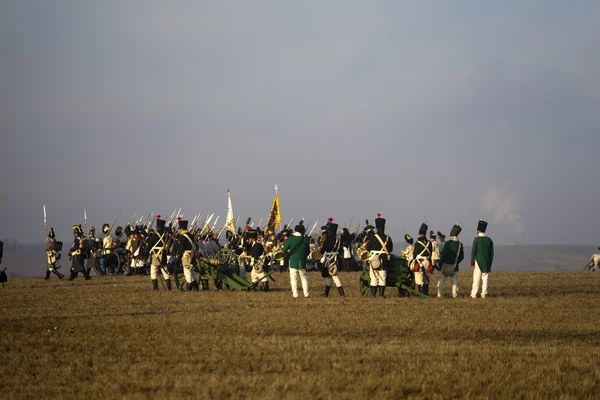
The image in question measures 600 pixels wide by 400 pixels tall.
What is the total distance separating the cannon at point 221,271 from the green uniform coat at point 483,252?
523 cm

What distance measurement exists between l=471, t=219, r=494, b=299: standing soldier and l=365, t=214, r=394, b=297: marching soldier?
1.93m

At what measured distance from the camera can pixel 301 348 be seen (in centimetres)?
1123

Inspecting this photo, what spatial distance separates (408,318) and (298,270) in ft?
18.5

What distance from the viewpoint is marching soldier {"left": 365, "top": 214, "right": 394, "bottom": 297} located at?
1962cm

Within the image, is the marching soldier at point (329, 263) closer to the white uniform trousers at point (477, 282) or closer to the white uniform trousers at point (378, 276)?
the white uniform trousers at point (378, 276)

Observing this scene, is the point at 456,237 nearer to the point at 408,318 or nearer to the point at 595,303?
the point at 595,303

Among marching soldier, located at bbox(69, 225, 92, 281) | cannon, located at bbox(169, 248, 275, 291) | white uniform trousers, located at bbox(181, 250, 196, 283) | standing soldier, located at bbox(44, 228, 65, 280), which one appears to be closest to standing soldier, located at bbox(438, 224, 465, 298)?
cannon, located at bbox(169, 248, 275, 291)

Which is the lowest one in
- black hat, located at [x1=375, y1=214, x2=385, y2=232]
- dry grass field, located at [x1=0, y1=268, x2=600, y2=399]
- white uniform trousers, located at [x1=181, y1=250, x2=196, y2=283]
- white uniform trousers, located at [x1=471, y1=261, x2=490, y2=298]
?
dry grass field, located at [x1=0, y1=268, x2=600, y2=399]

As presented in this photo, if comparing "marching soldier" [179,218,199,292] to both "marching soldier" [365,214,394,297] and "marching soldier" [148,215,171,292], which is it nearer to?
"marching soldier" [148,215,171,292]

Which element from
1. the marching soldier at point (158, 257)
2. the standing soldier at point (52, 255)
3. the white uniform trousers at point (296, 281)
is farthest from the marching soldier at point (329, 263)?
the standing soldier at point (52, 255)

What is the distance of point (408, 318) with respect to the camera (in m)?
14.6

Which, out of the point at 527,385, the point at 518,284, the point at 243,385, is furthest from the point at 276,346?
the point at 518,284

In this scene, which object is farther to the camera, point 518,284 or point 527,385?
point 518,284

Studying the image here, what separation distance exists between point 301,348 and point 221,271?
11.3m
